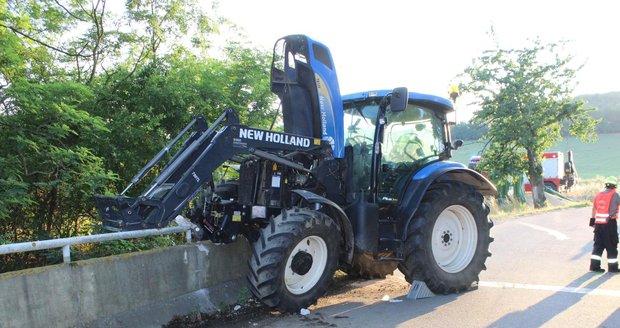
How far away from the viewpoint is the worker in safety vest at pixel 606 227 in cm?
757

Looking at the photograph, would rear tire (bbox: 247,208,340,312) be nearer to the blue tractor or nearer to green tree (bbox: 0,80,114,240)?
the blue tractor

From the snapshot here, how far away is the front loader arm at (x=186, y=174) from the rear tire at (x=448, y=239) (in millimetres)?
1938

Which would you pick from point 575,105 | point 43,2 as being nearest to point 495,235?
point 43,2

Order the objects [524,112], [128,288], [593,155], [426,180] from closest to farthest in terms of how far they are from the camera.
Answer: [128,288], [426,180], [524,112], [593,155]

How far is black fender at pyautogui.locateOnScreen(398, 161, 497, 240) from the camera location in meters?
6.14

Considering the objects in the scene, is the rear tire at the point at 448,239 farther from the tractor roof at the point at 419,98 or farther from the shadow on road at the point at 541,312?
the tractor roof at the point at 419,98

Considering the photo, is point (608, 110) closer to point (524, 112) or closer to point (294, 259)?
point (524, 112)

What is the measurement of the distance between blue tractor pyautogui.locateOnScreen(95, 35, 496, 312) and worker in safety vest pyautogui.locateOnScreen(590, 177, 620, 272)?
2.15m

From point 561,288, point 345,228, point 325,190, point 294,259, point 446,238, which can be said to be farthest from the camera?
point 446,238

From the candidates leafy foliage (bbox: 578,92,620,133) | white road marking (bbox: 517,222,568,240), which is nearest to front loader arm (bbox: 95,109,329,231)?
white road marking (bbox: 517,222,568,240)

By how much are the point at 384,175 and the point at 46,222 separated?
14.6 ft

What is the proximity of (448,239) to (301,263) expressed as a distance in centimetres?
253

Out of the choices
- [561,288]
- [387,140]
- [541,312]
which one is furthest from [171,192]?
[561,288]

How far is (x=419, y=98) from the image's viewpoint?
672 cm
